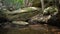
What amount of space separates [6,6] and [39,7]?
A: 9.53 ft

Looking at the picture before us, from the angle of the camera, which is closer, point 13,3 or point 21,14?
point 21,14

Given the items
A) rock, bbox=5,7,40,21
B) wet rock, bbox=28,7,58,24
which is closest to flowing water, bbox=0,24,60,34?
wet rock, bbox=28,7,58,24

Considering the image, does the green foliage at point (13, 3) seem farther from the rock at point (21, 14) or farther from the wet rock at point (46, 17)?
the wet rock at point (46, 17)

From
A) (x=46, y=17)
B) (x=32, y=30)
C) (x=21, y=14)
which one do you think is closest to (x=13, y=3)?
(x=21, y=14)

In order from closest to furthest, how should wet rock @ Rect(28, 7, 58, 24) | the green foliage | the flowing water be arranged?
the flowing water
wet rock @ Rect(28, 7, 58, 24)
the green foliage

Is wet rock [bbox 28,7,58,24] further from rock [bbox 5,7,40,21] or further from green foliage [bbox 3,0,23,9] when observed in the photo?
green foliage [bbox 3,0,23,9]

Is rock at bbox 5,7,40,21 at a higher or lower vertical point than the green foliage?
lower

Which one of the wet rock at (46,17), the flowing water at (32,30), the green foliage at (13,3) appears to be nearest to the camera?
the flowing water at (32,30)

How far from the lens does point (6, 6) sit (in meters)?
14.1

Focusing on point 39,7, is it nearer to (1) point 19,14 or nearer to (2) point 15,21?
(1) point 19,14

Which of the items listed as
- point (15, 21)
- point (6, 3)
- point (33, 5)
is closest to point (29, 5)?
point (33, 5)

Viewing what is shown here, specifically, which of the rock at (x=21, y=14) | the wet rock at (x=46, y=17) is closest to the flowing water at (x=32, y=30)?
the wet rock at (x=46, y=17)

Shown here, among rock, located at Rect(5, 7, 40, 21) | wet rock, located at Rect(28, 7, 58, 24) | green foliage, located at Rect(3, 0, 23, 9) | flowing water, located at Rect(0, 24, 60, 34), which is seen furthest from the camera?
green foliage, located at Rect(3, 0, 23, 9)

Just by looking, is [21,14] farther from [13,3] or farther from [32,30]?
[32,30]
